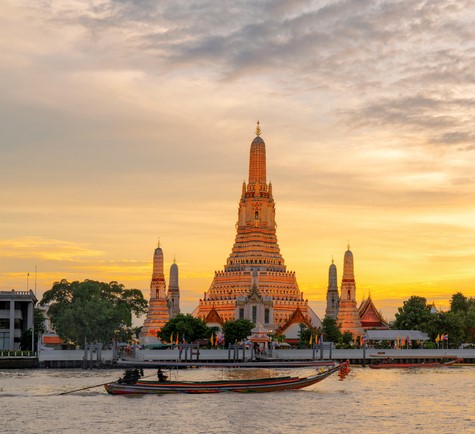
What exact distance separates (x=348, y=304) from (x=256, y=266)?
70.8 ft

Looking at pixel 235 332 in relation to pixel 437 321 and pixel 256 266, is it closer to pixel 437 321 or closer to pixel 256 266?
pixel 437 321

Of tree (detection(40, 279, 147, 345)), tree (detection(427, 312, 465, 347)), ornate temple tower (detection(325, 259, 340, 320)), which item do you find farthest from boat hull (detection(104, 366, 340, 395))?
ornate temple tower (detection(325, 259, 340, 320))

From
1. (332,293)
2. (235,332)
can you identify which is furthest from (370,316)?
(235,332)

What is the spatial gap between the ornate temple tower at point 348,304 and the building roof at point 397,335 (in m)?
15.9

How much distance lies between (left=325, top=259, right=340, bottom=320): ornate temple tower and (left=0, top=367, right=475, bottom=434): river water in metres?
84.4

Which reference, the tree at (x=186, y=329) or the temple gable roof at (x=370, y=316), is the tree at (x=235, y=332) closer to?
the tree at (x=186, y=329)

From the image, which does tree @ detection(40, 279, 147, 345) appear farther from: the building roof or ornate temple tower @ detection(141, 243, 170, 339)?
the building roof

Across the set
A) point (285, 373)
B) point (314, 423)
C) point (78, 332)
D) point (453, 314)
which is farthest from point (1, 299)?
point (314, 423)

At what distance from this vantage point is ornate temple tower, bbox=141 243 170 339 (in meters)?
180

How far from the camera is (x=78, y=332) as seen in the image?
134 metres

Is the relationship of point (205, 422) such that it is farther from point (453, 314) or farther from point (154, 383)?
point (453, 314)

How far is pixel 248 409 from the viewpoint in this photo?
82062mm

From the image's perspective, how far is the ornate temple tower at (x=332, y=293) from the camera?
194500 millimetres

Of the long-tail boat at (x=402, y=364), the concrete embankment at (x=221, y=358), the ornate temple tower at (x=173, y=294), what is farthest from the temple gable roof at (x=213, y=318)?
the long-tail boat at (x=402, y=364)
